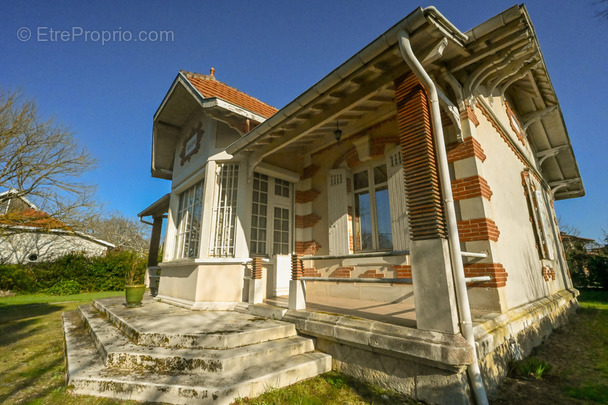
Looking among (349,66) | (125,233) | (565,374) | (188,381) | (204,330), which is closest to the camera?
(188,381)

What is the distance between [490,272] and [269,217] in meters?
4.30

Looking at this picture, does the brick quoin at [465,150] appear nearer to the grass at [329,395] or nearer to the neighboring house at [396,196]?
the neighboring house at [396,196]

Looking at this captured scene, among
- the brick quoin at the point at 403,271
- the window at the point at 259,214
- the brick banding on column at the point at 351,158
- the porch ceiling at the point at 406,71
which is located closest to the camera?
the porch ceiling at the point at 406,71

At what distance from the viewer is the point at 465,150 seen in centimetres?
387

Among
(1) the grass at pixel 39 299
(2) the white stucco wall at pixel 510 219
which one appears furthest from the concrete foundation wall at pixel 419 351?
(1) the grass at pixel 39 299

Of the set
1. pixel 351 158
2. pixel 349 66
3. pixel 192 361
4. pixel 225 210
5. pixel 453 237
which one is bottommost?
pixel 192 361

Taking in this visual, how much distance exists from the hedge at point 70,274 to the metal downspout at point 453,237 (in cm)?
1406

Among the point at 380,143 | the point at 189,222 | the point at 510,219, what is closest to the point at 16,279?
the point at 189,222

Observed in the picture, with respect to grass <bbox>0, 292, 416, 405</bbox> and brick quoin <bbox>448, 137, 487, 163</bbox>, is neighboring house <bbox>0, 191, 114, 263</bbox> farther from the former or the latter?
brick quoin <bbox>448, 137, 487, 163</bbox>

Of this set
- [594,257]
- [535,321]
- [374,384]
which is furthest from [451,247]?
[594,257]

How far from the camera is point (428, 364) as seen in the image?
2.42 m

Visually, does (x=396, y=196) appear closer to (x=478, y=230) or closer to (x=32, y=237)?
(x=478, y=230)

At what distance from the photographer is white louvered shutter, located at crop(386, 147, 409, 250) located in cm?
451

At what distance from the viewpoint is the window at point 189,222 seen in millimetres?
6734
